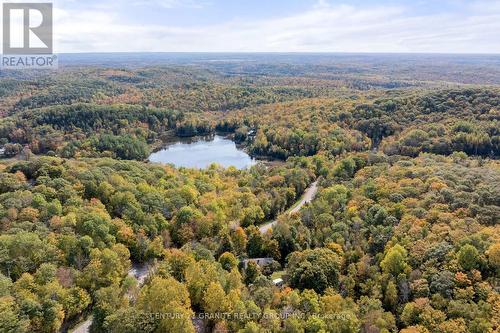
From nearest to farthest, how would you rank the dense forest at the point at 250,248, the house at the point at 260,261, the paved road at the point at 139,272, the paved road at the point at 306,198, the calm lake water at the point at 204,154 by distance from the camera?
1. the dense forest at the point at 250,248
2. the paved road at the point at 139,272
3. the house at the point at 260,261
4. the paved road at the point at 306,198
5. the calm lake water at the point at 204,154

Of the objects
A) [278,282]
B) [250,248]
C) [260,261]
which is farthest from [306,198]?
[278,282]

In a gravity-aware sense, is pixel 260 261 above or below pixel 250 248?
below

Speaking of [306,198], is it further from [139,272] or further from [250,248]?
[139,272]

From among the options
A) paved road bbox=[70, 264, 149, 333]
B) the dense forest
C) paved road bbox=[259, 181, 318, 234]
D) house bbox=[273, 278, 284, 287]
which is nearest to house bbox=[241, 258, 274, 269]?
the dense forest

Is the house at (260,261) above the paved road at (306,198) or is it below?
below

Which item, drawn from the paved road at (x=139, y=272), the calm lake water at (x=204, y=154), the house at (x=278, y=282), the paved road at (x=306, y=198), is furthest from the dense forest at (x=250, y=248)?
the calm lake water at (x=204, y=154)

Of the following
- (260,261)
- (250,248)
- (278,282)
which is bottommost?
(278,282)

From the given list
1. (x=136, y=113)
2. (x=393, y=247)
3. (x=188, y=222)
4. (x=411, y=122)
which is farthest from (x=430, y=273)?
(x=136, y=113)

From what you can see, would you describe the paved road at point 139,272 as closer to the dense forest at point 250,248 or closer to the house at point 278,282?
the dense forest at point 250,248
